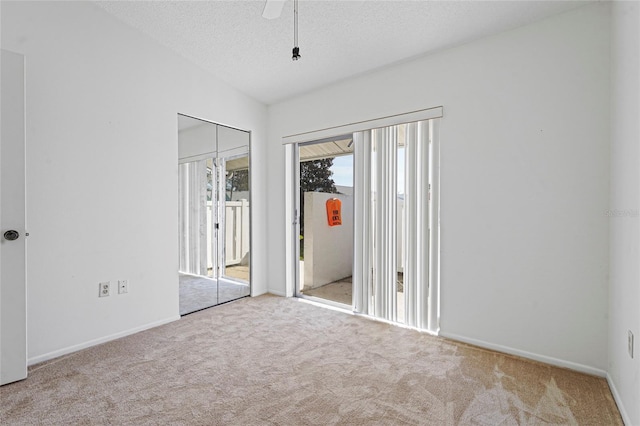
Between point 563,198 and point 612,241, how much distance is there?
378 millimetres

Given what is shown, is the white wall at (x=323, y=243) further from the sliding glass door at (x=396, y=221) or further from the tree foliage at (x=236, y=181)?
the sliding glass door at (x=396, y=221)

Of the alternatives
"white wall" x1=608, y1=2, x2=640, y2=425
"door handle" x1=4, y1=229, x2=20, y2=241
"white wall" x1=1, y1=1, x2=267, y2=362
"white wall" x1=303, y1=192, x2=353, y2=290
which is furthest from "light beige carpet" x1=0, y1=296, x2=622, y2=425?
"white wall" x1=303, y1=192, x2=353, y2=290

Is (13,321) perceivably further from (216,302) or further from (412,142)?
(412,142)

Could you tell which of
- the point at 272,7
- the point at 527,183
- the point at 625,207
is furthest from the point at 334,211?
the point at 625,207

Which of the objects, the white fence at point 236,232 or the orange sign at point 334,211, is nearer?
the white fence at point 236,232

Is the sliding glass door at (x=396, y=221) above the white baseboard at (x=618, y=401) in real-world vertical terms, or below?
above

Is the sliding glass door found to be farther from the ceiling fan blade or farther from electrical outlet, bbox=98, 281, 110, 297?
electrical outlet, bbox=98, 281, 110, 297

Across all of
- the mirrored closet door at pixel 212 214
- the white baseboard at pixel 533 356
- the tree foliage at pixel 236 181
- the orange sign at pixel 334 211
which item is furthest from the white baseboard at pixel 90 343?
the white baseboard at pixel 533 356

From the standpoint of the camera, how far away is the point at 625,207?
1799 millimetres

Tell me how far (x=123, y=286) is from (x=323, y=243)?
2.41 meters

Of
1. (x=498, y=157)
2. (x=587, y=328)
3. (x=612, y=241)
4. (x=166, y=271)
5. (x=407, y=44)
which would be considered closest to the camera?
(x=612, y=241)

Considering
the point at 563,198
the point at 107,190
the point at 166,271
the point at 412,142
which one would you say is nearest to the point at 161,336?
the point at 166,271

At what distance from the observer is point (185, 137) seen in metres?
3.32

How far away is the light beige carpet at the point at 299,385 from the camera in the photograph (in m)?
1.75
